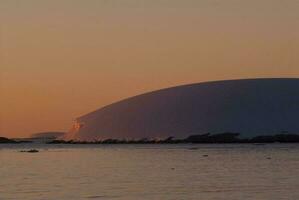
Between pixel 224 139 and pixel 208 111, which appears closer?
pixel 208 111

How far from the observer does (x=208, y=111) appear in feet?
340

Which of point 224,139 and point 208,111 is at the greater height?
point 208,111

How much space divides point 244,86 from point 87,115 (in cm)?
2688

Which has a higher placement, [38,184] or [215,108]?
[215,108]

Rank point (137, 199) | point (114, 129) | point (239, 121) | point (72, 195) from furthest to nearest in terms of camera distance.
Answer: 1. point (114, 129)
2. point (239, 121)
3. point (72, 195)
4. point (137, 199)

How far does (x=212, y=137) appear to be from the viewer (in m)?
104

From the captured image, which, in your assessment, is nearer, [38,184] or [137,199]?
[137,199]

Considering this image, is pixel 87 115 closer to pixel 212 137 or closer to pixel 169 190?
pixel 212 137

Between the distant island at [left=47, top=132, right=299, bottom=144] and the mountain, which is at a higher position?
the mountain

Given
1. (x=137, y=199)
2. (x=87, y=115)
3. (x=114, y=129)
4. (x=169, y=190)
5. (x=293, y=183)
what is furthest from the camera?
(x=87, y=115)

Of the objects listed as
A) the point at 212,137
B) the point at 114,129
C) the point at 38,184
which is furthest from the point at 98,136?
the point at 38,184

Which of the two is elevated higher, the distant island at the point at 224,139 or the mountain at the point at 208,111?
the mountain at the point at 208,111

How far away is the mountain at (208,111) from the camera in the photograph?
335 ft

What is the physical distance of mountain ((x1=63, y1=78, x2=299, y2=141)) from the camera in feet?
335
